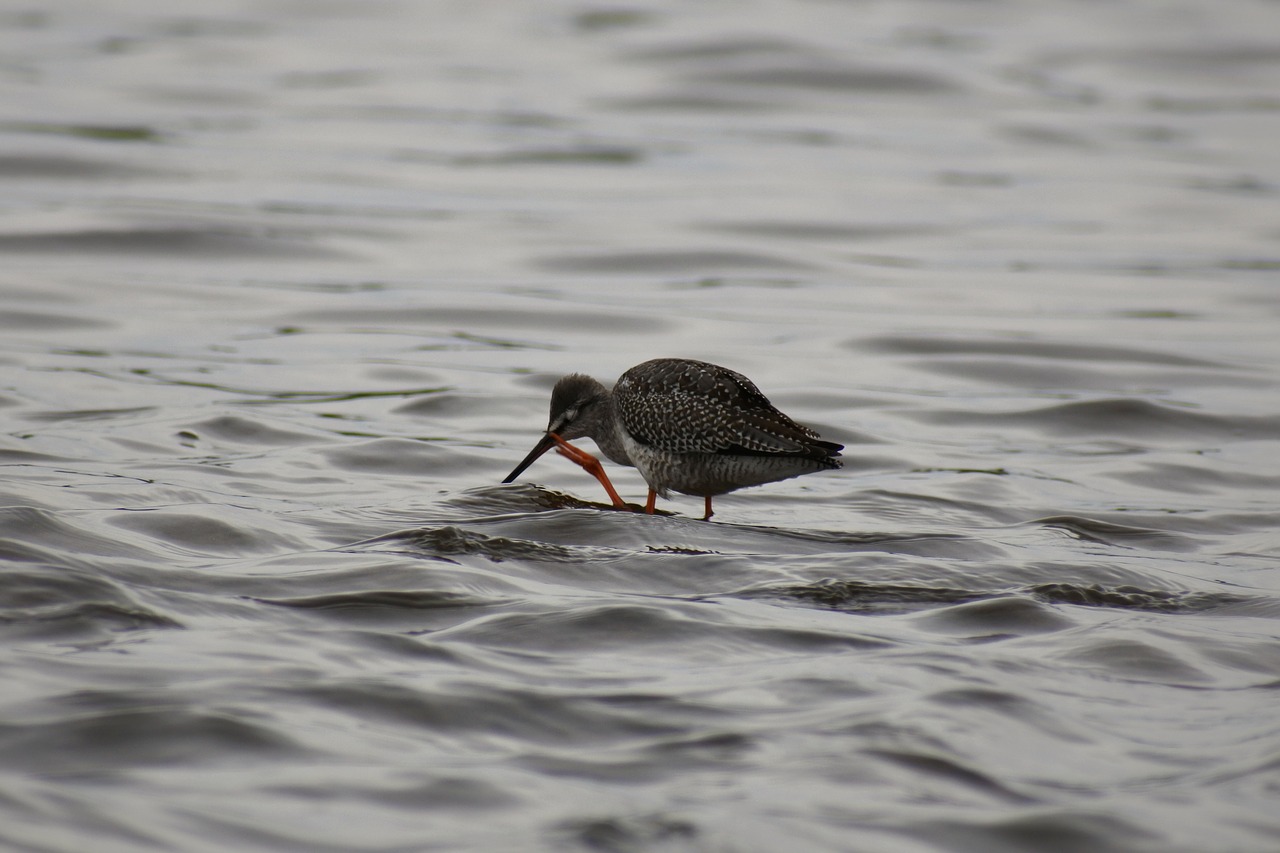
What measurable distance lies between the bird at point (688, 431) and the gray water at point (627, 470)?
1.20 ft

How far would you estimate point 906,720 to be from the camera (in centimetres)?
541

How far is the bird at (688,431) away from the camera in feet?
28.5

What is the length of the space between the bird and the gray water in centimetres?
37

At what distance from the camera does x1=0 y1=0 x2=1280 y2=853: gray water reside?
16.3ft

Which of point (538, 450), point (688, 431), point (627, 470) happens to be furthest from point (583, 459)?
point (627, 470)

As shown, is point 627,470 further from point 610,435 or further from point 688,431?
point 688,431

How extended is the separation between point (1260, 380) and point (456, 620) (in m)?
9.17

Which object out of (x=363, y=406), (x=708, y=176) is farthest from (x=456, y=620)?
(x=708, y=176)

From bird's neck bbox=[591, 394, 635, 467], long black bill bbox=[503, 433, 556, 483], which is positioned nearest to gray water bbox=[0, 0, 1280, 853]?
long black bill bbox=[503, 433, 556, 483]

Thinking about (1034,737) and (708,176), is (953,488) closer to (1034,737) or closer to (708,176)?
(1034,737)

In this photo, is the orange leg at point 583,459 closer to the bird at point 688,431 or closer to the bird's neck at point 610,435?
the bird at point 688,431

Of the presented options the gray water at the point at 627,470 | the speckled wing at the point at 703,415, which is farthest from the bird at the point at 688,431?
the gray water at the point at 627,470

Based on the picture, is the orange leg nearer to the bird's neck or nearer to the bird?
the bird

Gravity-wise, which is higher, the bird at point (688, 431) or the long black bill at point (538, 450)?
the bird at point (688, 431)
